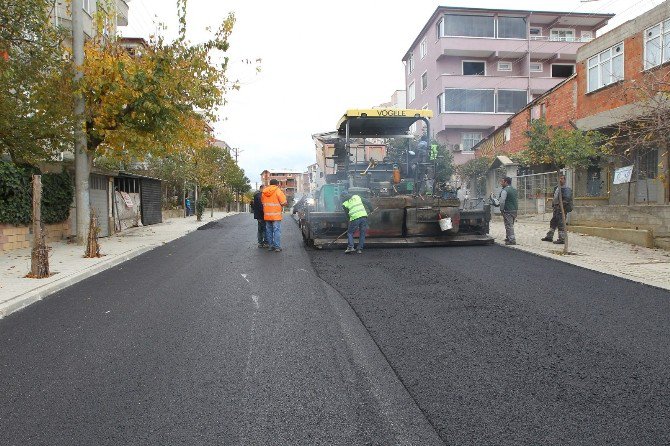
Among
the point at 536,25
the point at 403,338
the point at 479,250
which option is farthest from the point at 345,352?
the point at 536,25

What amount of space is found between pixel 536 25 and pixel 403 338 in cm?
4017

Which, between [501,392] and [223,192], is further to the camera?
[223,192]

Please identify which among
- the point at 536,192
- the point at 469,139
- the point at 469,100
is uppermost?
the point at 469,100

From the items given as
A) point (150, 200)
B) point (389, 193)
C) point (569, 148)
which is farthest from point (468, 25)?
point (389, 193)

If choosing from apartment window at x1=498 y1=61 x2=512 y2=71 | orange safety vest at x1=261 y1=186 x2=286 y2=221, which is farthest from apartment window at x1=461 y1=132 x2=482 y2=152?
orange safety vest at x1=261 y1=186 x2=286 y2=221

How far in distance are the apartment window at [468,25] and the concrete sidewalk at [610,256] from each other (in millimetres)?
25381

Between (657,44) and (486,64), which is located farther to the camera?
(486,64)

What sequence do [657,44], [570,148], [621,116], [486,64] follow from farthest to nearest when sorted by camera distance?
[486,64]
[570,148]
[621,116]
[657,44]

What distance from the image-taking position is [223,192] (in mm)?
52312

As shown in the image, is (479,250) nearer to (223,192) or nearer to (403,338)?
(403,338)

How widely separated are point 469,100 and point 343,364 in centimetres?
3441

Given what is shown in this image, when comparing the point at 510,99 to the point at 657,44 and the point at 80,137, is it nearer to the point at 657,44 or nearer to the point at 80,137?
the point at 657,44

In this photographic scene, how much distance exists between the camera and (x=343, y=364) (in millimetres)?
4117

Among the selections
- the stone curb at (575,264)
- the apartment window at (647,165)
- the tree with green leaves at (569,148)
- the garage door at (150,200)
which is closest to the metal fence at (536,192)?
the tree with green leaves at (569,148)
